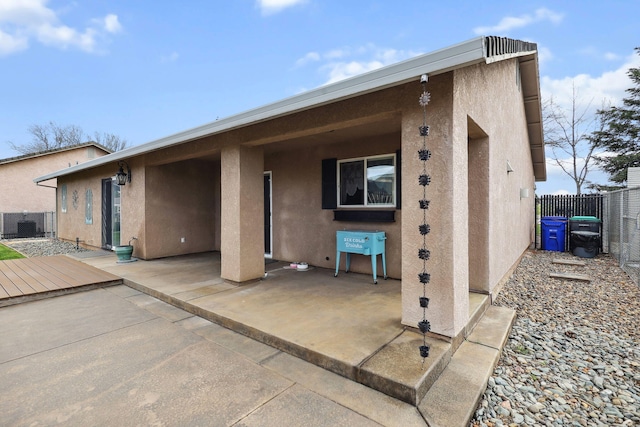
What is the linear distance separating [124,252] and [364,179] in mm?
5408

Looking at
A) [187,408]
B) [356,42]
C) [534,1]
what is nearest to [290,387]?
[187,408]

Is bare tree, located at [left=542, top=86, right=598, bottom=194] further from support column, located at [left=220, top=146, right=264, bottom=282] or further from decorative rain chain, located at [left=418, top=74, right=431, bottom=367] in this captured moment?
decorative rain chain, located at [left=418, top=74, right=431, bottom=367]

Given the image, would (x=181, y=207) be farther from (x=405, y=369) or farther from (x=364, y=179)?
(x=405, y=369)

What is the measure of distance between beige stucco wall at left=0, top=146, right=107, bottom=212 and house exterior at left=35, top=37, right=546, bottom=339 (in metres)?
9.16

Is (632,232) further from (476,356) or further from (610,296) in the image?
(476,356)

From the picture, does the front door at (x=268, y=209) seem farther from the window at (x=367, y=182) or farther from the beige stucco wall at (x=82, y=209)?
the beige stucco wall at (x=82, y=209)

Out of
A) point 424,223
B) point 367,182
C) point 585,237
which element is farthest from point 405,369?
point 585,237

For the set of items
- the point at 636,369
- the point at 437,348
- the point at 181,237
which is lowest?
the point at 636,369

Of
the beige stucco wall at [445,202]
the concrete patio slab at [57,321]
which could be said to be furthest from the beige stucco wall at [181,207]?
the beige stucco wall at [445,202]

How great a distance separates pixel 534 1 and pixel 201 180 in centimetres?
959

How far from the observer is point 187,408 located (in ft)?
6.76

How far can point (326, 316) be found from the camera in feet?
11.1

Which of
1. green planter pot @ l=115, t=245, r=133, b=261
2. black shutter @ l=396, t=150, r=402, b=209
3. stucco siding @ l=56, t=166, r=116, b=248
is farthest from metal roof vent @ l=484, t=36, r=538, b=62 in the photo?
stucco siding @ l=56, t=166, r=116, b=248

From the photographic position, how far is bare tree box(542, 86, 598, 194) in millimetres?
16906
